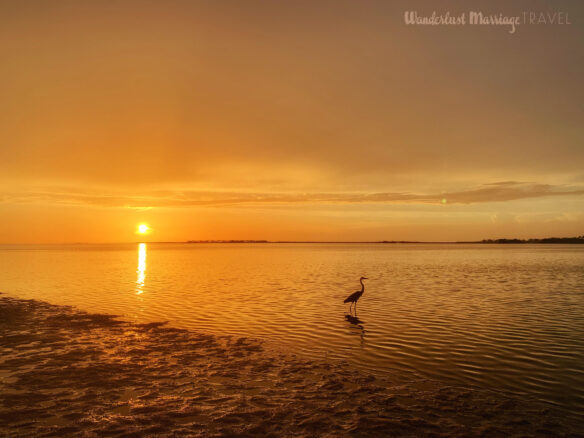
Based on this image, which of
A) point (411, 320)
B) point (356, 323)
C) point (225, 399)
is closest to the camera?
point (225, 399)

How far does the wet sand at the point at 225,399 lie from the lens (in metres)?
9.55

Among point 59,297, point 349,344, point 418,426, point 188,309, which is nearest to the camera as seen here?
point 418,426

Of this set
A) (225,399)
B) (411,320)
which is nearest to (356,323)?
(411,320)

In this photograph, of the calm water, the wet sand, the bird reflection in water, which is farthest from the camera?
the bird reflection in water

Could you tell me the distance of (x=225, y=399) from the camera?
37.4 feet

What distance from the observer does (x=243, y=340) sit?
18984mm

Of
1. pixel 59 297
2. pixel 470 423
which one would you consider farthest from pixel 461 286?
pixel 59 297

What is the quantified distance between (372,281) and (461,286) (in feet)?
31.3

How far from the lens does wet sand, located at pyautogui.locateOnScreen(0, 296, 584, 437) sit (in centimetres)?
955

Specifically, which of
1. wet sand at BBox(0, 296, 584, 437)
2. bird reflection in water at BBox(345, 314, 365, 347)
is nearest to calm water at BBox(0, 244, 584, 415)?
bird reflection in water at BBox(345, 314, 365, 347)

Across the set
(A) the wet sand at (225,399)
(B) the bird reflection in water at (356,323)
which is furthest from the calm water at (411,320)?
(A) the wet sand at (225,399)

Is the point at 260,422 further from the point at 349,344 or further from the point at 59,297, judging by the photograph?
the point at 59,297

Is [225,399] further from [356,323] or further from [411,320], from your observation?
[411,320]

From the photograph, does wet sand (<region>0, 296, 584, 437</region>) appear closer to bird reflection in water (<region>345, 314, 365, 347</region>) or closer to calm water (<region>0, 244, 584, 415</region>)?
calm water (<region>0, 244, 584, 415</region>)
